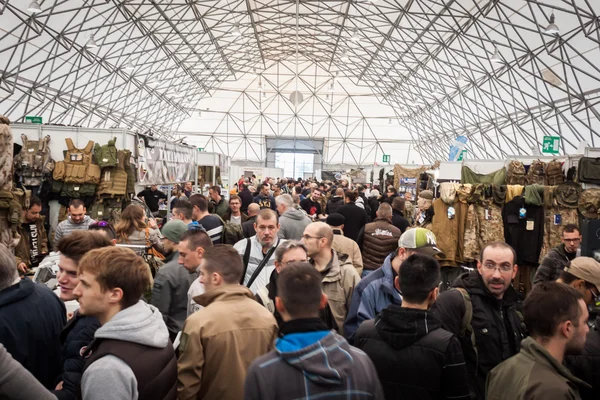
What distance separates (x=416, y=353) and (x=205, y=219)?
14.3ft

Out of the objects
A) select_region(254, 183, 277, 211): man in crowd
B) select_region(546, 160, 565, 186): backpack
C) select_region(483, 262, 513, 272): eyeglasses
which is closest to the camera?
select_region(483, 262, 513, 272): eyeglasses

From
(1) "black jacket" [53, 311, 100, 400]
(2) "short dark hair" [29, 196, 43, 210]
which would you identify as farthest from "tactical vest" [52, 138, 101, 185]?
(1) "black jacket" [53, 311, 100, 400]

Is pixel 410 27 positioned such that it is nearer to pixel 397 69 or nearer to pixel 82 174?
pixel 397 69

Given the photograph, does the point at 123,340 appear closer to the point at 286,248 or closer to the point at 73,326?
the point at 73,326

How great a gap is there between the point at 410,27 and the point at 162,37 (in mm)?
11273

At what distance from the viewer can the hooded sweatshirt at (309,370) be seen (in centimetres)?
194

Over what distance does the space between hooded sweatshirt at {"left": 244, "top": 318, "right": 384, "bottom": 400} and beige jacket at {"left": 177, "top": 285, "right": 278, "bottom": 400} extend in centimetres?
56

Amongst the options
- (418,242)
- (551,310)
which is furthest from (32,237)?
(551,310)

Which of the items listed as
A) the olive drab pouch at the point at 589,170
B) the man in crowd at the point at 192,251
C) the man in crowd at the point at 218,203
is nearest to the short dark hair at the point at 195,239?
the man in crowd at the point at 192,251

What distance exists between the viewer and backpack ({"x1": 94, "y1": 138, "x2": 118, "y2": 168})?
7848 millimetres

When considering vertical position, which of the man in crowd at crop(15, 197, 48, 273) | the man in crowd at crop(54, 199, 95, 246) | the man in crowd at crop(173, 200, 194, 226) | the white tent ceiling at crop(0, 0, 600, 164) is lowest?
the man in crowd at crop(15, 197, 48, 273)

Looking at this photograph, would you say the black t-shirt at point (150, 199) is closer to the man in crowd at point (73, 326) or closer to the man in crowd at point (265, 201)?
the man in crowd at point (265, 201)

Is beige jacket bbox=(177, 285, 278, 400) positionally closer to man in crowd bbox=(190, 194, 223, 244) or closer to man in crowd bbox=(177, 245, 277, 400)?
man in crowd bbox=(177, 245, 277, 400)

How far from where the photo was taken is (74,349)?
250 centimetres
